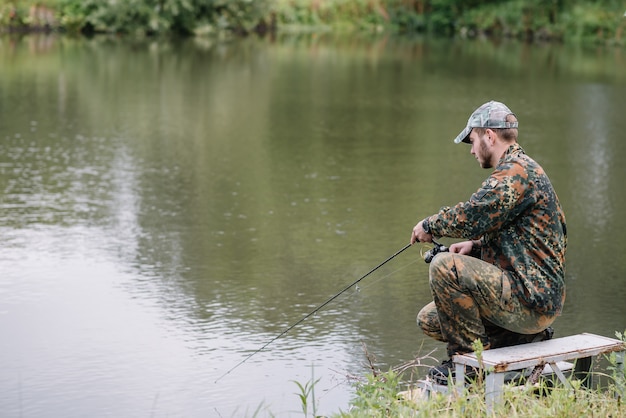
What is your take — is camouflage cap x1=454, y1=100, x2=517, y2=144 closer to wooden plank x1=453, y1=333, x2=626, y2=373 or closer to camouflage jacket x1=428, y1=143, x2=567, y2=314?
camouflage jacket x1=428, y1=143, x2=567, y2=314

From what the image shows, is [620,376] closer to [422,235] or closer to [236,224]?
[422,235]

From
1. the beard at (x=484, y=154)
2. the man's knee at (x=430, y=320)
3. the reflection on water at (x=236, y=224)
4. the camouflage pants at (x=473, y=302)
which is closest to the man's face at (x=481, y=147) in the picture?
the beard at (x=484, y=154)

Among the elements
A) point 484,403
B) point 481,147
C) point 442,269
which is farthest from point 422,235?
point 484,403

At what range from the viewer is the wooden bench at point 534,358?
5.02 meters

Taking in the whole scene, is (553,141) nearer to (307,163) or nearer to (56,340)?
(307,163)

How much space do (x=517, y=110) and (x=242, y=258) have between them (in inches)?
401

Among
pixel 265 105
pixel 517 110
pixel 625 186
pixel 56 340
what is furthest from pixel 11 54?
pixel 56 340

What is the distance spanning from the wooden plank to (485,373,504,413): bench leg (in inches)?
1.3

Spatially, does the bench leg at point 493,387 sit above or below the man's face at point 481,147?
below

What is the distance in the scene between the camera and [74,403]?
6047mm

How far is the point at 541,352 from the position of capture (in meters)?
5.23

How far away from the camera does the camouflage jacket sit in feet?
17.2

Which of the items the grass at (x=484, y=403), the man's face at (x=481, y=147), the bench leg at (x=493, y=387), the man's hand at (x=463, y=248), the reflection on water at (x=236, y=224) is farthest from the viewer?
the reflection on water at (x=236, y=224)

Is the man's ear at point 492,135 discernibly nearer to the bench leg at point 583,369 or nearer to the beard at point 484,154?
the beard at point 484,154
